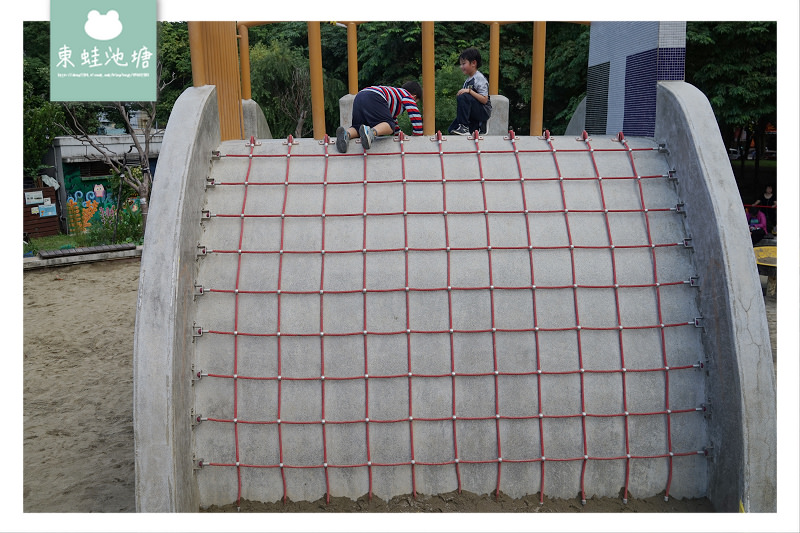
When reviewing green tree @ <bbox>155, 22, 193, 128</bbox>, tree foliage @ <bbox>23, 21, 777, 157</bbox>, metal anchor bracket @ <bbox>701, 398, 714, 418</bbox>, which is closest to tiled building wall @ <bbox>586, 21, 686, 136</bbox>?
metal anchor bracket @ <bbox>701, 398, 714, 418</bbox>

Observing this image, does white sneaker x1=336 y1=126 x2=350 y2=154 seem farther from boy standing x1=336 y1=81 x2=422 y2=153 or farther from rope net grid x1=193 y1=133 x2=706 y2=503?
rope net grid x1=193 y1=133 x2=706 y2=503

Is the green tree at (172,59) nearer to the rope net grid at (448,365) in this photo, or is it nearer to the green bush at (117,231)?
the green bush at (117,231)

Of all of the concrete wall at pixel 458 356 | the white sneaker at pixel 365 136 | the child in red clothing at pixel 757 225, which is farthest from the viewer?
the child in red clothing at pixel 757 225

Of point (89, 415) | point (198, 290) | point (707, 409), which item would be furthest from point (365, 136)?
point (89, 415)

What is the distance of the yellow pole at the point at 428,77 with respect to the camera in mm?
6629

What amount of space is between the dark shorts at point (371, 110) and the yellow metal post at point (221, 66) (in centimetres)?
113

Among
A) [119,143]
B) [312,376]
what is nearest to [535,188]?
[312,376]

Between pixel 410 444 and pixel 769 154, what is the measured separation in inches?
971

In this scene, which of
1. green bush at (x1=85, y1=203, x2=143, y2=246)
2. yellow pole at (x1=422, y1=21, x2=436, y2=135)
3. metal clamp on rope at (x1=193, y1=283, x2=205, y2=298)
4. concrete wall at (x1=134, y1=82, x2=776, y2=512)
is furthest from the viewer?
green bush at (x1=85, y1=203, x2=143, y2=246)

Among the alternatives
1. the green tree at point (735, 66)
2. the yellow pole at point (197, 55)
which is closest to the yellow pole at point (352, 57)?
the yellow pole at point (197, 55)

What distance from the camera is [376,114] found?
18.1 ft

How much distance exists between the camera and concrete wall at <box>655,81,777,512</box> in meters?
3.85

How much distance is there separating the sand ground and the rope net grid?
117 mm

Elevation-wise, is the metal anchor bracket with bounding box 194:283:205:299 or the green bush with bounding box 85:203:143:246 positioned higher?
the green bush with bounding box 85:203:143:246
